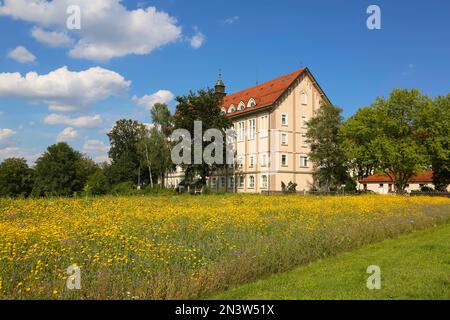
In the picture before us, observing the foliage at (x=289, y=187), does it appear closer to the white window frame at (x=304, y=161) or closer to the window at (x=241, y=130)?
the white window frame at (x=304, y=161)

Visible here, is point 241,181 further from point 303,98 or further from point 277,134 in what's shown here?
point 303,98

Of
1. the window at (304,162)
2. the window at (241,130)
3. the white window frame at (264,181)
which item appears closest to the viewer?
the white window frame at (264,181)

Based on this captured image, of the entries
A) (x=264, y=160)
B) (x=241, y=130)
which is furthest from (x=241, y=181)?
(x=241, y=130)

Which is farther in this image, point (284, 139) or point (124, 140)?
point (124, 140)

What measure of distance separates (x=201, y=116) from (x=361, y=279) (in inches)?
1794

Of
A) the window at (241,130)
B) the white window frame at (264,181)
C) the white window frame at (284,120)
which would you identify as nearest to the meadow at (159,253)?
the white window frame at (264,181)

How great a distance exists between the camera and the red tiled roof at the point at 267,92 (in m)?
53.1

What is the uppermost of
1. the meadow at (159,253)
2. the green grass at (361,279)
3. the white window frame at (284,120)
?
the white window frame at (284,120)

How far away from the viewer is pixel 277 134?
52.8 metres

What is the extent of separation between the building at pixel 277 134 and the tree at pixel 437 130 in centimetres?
1593

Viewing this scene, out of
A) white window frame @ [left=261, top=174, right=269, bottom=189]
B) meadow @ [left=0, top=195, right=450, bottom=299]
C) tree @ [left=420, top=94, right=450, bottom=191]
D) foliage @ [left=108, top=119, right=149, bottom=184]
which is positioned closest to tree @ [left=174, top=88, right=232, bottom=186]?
white window frame @ [left=261, top=174, right=269, bottom=189]
